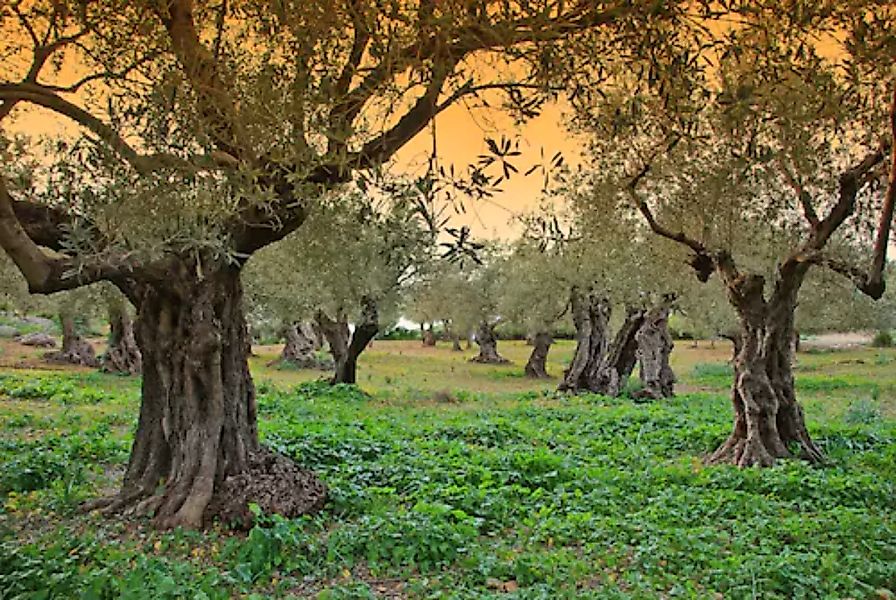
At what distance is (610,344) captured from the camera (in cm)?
2631

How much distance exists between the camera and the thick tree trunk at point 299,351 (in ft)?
122

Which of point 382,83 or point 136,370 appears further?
point 136,370

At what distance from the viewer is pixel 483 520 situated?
759 cm

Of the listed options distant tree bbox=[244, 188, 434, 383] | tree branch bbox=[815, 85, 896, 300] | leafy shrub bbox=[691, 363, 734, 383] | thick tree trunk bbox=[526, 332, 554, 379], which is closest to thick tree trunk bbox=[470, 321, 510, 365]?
thick tree trunk bbox=[526, 332, 554, 379]

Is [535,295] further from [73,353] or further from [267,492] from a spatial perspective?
[267,492]

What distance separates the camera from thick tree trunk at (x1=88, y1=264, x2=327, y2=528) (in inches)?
299

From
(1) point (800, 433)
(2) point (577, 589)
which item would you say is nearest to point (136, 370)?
(1) point (800, 433)

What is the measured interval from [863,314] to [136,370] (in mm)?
30304

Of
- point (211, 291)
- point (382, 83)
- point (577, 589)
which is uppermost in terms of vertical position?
point (382, 83)

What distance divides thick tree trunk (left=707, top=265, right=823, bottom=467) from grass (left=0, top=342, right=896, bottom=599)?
2.57ft

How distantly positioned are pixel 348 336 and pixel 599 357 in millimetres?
8749

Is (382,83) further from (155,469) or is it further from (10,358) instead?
(10,358)

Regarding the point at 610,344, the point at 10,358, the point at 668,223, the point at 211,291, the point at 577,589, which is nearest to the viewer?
the point at 577,589

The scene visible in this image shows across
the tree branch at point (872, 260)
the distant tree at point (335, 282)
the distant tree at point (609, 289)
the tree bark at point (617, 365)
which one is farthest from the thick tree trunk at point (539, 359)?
the tree branch at point (872, 260)
